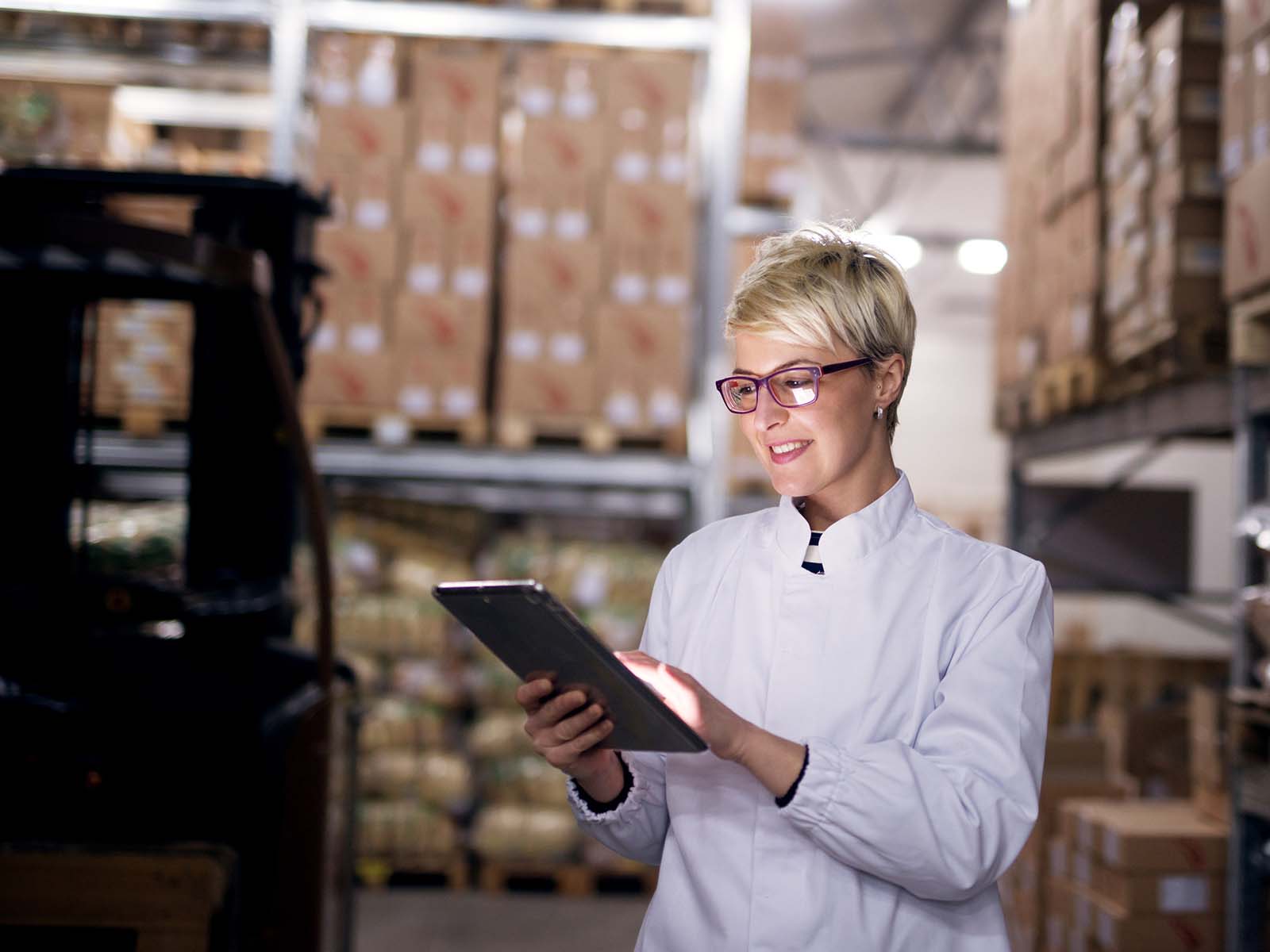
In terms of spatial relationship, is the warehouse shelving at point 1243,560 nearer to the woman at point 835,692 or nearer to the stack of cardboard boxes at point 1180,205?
the stack of cardboard boxes at point 1180,205

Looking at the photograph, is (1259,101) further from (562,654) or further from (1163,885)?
(562,654)

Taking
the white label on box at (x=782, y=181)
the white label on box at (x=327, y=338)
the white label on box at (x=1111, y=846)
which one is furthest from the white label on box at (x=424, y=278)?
the white label on box at (x=1111, y=846)

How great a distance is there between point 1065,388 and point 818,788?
13.5 feet

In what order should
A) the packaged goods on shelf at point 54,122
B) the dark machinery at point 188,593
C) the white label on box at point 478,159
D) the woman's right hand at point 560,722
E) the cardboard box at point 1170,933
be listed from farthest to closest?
the white label on box at point 478,159 < the packaged goods on shelf at point 54,122 < the cardboard box at point 1170,933 < the dark machinery at point 188,593 < the woman's right hand at point 560,722

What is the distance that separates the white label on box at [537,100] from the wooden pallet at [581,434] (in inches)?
54.9

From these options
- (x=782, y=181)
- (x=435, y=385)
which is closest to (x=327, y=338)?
(x=435, y=385)

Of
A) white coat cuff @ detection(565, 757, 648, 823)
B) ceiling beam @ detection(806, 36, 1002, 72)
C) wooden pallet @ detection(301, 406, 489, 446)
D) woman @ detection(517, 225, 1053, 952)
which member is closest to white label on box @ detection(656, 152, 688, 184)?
wooden pallet @ detection(301, 406, 489, 446)

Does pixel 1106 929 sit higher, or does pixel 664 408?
pixel 664 408

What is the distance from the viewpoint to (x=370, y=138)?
5309 mm

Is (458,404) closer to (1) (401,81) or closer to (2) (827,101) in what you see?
(1) (401,81)

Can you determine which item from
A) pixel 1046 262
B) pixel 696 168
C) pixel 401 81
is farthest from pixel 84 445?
pixel 1046 262

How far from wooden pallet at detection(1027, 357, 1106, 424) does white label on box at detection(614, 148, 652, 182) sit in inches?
79.3

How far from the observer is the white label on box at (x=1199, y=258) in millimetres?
3932

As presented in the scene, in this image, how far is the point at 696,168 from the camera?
19.2ft
